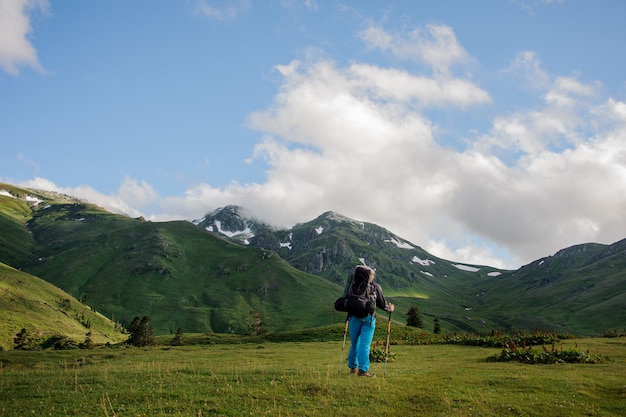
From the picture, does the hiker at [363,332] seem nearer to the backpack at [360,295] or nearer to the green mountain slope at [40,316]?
the backpack at [360,295]

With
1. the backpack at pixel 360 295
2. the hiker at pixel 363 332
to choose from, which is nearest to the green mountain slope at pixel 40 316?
the hiker at pixel 363 332

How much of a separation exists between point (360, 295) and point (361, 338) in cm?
191

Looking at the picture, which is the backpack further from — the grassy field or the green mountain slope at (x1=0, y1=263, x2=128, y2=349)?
the green mountain slope at (x1=0, y1=263, x2=128, y2=349)

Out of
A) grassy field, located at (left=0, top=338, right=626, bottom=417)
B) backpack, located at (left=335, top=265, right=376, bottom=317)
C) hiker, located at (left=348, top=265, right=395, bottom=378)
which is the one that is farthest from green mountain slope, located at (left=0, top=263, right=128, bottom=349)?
backpack, located at (left=335, top=265, right=376, bottom=317)

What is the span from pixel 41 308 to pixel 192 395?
A: 187 meters

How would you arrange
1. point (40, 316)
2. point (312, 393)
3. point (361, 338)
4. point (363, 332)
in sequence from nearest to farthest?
point (312, 393)
point (363, 332)
point (361, 338)
point (40, 316)

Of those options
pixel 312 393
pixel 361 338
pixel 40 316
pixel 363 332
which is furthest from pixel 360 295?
pixel 40 316

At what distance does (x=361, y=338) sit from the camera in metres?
18.8

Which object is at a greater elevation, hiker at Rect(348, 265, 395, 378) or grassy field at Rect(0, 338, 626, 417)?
hiker at Rect(348, 265, 395, 378)

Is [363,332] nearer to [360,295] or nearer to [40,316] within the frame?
[360,295]

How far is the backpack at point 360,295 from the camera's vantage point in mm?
18609

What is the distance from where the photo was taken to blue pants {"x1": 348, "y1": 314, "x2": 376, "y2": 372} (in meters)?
18.7

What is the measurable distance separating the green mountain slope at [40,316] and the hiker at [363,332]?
135864 mm

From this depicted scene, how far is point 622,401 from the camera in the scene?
1625 centimetres
